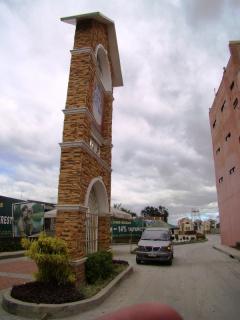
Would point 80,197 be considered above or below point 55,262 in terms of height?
above

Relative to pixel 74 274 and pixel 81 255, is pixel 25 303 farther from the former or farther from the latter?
pixel 81 255

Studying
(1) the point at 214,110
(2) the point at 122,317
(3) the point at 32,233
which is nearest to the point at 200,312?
(2) the point at 122,317

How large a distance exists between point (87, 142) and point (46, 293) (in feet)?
15.5

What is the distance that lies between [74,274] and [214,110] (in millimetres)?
31599

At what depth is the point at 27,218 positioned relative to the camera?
26.5 m

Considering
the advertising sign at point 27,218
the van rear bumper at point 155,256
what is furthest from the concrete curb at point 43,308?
the advertising sign at point 27,218

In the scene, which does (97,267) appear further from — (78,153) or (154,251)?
(154,251)

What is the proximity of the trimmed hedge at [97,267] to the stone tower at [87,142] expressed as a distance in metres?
0.36

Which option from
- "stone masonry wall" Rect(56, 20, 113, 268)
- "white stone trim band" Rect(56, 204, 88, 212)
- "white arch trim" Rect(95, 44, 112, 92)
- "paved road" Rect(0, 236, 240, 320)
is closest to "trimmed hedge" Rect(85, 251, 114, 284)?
"stone masonry wall" Rect(56, 20, 113, 268)

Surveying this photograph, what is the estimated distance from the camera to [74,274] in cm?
925

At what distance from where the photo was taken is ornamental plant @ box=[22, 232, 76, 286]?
8156 mm

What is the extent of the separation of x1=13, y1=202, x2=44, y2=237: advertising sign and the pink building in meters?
16.2

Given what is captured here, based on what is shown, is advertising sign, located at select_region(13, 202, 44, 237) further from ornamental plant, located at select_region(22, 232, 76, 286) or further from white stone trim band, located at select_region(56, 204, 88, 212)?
ornamental plant, located at select_region(22, 232, 76, 286)

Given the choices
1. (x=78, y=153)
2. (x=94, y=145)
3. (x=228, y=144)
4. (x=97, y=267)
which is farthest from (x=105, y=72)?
(x=228, y=144)
